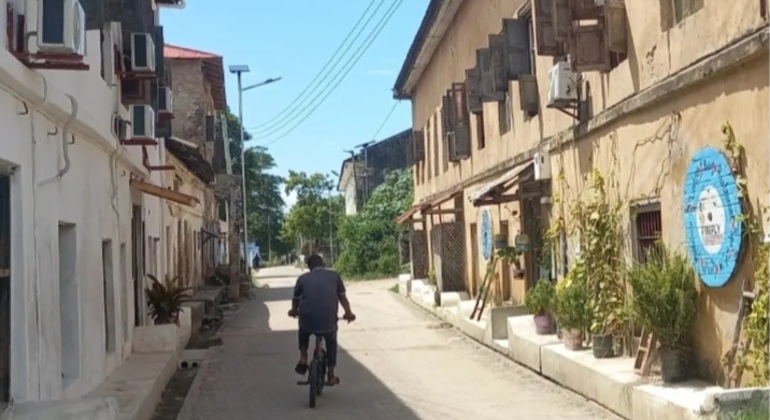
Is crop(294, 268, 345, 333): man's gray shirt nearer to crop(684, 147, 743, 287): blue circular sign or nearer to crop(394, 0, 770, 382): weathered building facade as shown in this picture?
crop(394, 0, 770, 382): weathered building facade

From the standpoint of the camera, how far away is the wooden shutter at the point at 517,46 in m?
13.1

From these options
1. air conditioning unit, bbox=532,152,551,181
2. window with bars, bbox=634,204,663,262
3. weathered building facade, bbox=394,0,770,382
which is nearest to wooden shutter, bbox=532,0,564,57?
weathered building facade, bbox=394,0,770,382

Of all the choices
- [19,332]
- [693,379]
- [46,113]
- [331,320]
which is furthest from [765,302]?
[46,113]

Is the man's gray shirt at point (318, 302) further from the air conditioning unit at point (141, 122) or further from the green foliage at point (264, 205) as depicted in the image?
the green foliage at point (264, 205)

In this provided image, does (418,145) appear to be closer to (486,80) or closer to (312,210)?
(486,80)

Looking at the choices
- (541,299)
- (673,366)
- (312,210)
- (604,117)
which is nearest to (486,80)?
(541,299)

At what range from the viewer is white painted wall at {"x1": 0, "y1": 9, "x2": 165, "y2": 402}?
20.9ft

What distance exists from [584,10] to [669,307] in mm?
3626

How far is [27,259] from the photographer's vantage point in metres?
6.57

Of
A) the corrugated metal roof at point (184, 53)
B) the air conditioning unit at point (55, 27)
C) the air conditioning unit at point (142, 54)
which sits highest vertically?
the corrugated metal roof at point (184, 53)

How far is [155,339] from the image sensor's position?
1263 centimetres

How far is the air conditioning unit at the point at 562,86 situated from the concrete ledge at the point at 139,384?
5.90 m

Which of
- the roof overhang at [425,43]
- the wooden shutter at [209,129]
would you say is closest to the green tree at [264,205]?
the wooden shutter at [209,129]

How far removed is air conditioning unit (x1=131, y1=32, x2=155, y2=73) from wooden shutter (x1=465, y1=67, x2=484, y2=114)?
5.92m
